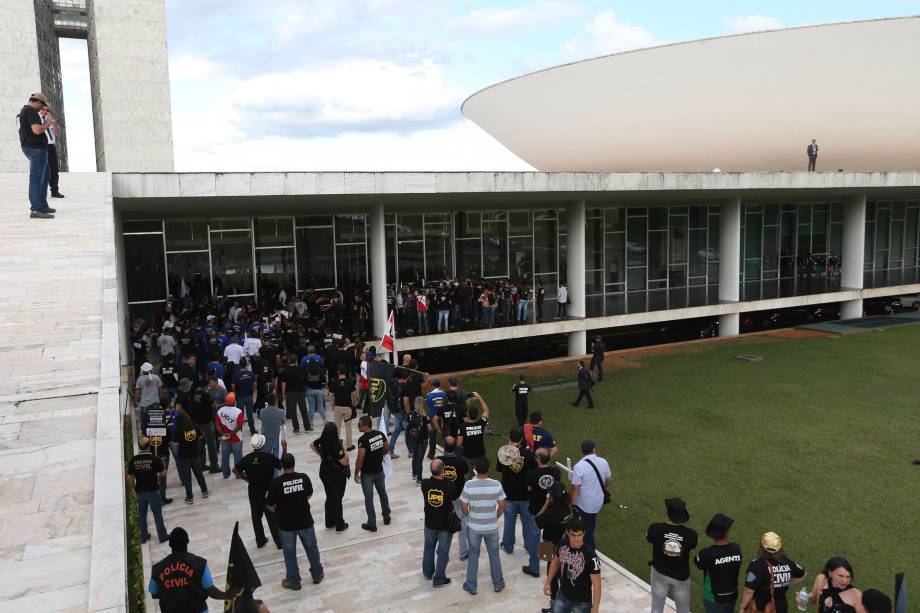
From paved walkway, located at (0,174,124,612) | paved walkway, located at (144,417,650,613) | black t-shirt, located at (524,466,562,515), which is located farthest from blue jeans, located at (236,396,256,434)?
black t-shirt, located at (524,466,562,515)

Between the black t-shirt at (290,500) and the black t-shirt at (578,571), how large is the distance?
8.59 ft

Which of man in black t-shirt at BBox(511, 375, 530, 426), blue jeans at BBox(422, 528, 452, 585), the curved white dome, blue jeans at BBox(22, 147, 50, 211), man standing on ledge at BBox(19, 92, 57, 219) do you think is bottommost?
blue jeans at BBox(422, 528, 452, 585)

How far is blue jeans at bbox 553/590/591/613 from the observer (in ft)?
17.7

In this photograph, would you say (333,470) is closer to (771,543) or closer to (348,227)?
(771,543)

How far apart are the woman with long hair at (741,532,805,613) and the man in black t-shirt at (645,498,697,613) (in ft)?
1.64

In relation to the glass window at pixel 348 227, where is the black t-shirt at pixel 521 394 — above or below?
below

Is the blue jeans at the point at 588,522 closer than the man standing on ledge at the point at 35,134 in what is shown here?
Yes

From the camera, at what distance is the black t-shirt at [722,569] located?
215 inches

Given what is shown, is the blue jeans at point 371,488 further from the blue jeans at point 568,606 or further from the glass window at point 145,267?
the glass window at point 145,267

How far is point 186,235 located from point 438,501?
15655mm

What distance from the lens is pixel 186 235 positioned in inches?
778

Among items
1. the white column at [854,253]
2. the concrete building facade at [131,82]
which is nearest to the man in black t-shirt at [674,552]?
the white column at [854,253]

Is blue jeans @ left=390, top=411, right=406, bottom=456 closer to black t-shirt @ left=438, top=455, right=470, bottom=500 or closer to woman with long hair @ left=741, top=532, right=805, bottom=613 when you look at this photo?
black t-shirt @ left=438, top=455, right=470, bottom=500

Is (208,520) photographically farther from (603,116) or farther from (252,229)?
(603,116)
